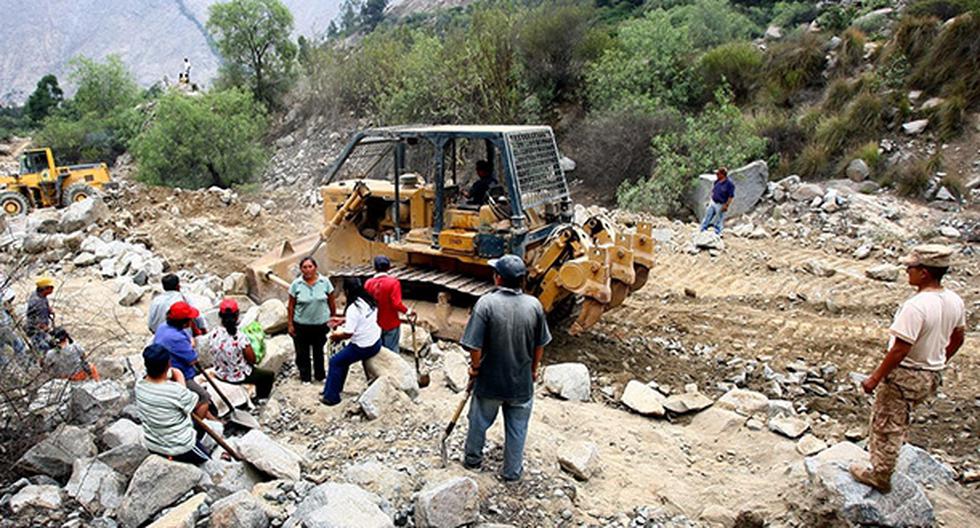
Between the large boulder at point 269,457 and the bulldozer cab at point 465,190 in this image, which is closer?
the large boulder at point 269,457

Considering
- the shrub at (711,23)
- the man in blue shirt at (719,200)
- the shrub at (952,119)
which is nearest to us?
the man in blue shirt at (719,200)

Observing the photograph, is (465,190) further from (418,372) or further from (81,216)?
(81,216)

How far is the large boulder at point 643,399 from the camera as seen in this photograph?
5.95m

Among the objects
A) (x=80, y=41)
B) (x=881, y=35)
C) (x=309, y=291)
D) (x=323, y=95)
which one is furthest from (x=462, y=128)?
(x=80, y=41)

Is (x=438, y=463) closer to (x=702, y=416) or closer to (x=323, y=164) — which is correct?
(x=702, y=416)

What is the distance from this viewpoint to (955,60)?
1378cm

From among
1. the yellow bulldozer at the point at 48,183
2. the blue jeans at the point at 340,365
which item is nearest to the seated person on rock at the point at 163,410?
the blue jeans at the point at 340,365

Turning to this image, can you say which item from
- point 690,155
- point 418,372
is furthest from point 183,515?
point 690,155

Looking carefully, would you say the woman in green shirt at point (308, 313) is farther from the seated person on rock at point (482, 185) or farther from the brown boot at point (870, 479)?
the brown boot at point (870, 479)

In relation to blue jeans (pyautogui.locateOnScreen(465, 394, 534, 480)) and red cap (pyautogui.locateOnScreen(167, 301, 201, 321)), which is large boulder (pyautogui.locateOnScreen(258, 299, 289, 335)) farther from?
blue jeans (pyautogui.locateOnScreen(465, 394, 534, 480))

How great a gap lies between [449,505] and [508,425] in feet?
2.44

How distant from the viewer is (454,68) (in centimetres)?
1877

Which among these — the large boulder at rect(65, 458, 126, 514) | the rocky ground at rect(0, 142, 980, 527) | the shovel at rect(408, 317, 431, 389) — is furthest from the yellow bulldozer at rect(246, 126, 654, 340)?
the large boulder at rect(65, 458, 126, 514)

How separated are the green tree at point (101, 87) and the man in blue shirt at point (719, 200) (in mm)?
33634
